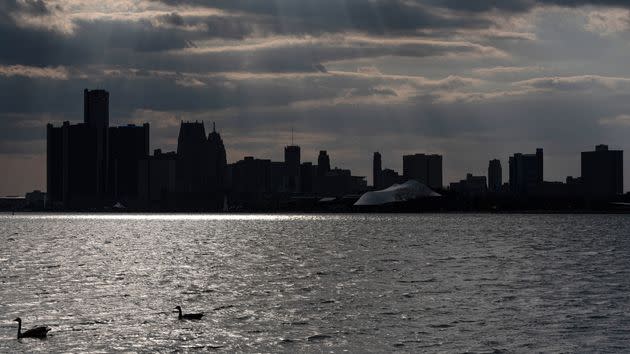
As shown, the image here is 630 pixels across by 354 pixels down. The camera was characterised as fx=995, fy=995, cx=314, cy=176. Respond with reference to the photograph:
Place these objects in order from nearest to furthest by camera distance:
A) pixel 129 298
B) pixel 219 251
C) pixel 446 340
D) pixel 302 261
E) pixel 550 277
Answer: pixel 446 340, pixel 129 298, pixel 550 277, pixel 302 261, pixel 219 251

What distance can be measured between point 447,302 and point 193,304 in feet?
59.0

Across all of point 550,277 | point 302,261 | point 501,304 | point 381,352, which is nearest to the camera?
point 381,352

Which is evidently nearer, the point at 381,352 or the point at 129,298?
the point at 381,352

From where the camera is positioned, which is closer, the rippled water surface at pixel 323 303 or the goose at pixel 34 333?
the rippled water surface at pixel 323 303

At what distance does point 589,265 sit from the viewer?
11094 centimetres

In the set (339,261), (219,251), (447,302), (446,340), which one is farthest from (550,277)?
(219,251)

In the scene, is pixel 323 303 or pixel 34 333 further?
pixel 323 303

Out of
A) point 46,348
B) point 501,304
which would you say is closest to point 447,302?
point 501,304

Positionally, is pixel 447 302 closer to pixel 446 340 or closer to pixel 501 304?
pixel 501 304

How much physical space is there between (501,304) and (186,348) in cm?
2722

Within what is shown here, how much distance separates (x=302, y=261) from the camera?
122 metres

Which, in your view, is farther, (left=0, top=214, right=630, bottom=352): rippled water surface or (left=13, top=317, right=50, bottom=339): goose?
(left=13, top=317, right=50, bottom=339): goose

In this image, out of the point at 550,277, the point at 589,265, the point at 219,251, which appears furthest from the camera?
the point at 219,251

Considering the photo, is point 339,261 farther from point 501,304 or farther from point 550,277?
point 501,304
